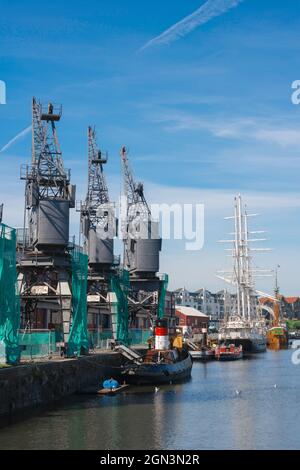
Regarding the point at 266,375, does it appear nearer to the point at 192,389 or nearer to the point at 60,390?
the point at 192,389

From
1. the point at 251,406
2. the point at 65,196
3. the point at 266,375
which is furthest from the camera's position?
the point at 266,375

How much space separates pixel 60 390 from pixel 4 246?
1164cm

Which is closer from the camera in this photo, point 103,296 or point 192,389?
point 192,389

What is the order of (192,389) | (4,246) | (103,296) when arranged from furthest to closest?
Result: (103,296), (192,389), (4,246)

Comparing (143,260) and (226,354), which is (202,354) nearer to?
(226,354)

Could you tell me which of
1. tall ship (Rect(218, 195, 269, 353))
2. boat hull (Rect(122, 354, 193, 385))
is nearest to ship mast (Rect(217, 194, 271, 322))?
tall ship (Rect(218, 195, 269, 353))

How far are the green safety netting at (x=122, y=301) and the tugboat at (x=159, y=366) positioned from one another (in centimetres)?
1031

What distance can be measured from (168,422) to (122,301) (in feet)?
133

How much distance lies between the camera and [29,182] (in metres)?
58.3

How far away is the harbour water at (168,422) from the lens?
29.7 metres

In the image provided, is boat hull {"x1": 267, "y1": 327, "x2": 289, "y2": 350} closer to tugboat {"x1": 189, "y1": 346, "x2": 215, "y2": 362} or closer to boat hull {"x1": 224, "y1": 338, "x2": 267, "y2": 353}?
boat hull {"x1": 224, "y1": 338, "x2": 267, "y2": 353}

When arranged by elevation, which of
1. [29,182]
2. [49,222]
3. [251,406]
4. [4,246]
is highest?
[29,182]

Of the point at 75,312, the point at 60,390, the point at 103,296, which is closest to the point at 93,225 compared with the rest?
the point at 103,296

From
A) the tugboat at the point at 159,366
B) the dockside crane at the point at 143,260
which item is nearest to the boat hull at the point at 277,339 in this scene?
the dockside crane at the point at 143,260
